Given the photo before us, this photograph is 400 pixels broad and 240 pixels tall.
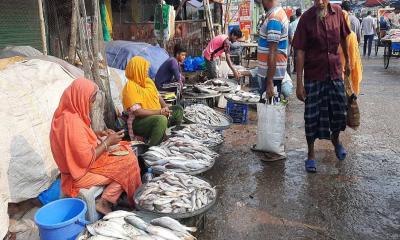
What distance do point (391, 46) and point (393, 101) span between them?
6150mm

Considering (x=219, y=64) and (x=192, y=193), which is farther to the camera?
(x=219, y=64)

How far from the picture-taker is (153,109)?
5.02 meters

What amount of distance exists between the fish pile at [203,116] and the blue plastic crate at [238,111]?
120cm

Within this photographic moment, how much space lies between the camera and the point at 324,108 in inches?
184

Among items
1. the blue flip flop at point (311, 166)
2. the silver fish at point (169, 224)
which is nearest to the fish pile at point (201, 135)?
the blue flip flop at point (311, 166)

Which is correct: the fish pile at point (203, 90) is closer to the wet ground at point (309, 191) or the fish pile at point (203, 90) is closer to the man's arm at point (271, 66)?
the wet ground at point (309, 191)

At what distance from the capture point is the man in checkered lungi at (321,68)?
4.36 meters

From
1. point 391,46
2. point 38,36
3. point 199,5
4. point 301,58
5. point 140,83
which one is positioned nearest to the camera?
point 301,58

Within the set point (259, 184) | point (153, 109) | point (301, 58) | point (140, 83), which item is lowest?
point (259, 184)

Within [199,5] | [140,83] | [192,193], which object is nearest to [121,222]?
[192,193]

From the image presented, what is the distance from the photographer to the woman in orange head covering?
10.4ft

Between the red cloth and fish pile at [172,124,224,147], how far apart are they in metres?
1.48

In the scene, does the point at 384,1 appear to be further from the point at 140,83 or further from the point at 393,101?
the point at 140,83

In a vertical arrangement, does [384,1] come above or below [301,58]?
above
